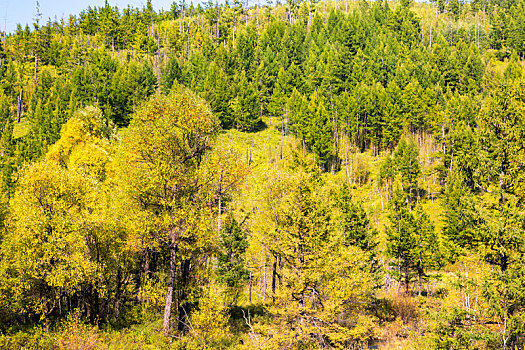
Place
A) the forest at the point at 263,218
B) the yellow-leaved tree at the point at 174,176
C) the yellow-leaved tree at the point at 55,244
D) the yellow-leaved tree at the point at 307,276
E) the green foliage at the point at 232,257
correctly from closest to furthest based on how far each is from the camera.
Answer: the forest at the point at 263,218 → the yellow-leaved tree at the point at 55,244 → the yellow-leaved tree at the point at 174,176 → the yellow-leaved tree at the point at 307,276 → the green foliage at the point at 232,257

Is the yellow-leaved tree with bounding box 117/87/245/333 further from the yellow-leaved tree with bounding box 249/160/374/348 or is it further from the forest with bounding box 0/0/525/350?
the yellow-leaved tree with bounding box 249/160/374/348

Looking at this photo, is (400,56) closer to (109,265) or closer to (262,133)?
(262,133)

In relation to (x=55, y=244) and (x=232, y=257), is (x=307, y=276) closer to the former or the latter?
(x=55, y=244)

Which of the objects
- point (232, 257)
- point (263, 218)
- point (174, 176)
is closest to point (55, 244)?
point (174, 176)

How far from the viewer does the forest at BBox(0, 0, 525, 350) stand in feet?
61.8

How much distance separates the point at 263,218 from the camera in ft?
94.4

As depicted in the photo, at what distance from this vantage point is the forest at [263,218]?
18.8 m

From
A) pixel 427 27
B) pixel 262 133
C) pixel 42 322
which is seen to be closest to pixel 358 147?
pixel 262 133

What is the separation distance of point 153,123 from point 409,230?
105 feet

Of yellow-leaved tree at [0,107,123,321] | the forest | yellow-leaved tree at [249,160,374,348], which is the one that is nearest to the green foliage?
the forest

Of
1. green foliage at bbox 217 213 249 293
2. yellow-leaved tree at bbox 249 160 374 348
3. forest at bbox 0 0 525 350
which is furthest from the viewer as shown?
green foliage at bbox 217 213 249 293

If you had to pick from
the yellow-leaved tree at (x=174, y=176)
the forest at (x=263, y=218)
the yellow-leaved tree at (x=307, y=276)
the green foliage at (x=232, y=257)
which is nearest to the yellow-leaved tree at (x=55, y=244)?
the forest at (x=263, y=218)

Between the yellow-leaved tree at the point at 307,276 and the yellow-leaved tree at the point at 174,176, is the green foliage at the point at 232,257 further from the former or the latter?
the yellow-leaved tree at the point at 174,176

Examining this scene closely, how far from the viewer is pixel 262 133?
84562mm
